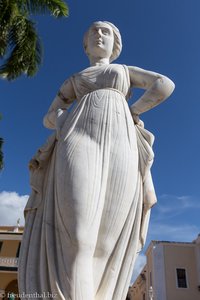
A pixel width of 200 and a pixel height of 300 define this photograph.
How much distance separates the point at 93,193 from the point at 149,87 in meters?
1.39

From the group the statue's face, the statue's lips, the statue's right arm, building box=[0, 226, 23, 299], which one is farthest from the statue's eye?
building box=[0, 226, 23, 299]

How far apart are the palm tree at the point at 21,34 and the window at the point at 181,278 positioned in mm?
25437

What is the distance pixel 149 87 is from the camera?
3.26 meters

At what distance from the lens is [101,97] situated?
3.09m

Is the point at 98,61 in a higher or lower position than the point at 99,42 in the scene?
lower

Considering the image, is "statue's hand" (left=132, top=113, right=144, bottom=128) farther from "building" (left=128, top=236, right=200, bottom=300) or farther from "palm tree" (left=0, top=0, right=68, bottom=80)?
"building" (left=128, top=236, right=200, bottom=300)

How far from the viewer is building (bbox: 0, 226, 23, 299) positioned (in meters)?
27.4

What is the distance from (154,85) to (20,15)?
481 inches

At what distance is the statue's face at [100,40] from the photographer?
11.8 ft

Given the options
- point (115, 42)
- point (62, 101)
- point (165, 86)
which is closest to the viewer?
point (165, 86)

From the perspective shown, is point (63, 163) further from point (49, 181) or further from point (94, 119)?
point (94, 119)

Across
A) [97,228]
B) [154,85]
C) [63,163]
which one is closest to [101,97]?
[154,85]

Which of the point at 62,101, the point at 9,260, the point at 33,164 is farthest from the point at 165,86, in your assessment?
the point at 9,260

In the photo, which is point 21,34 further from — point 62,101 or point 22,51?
point 62,101
